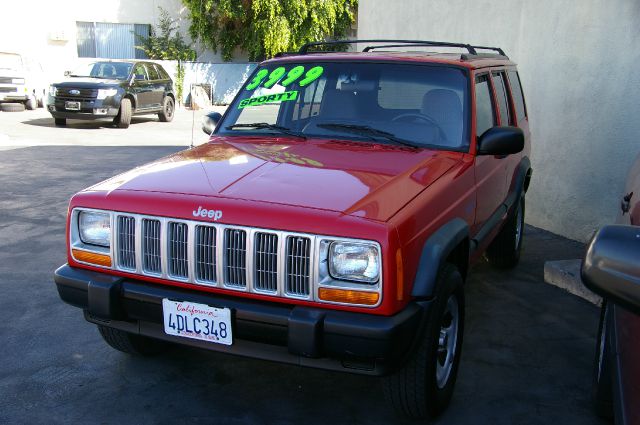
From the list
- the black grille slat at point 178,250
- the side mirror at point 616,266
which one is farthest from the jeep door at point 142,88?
the side mirror at point 616,266

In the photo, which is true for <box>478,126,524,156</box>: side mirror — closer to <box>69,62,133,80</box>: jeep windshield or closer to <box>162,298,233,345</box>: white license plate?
<box>162,298,233,345</box>: white license plate

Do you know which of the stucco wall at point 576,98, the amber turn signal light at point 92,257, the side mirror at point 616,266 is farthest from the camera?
the stucco wall at point 576,98

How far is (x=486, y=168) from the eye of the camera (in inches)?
165

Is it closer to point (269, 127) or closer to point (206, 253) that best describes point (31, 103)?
point (269, 127)

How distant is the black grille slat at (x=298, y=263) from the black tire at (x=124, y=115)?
552 inches

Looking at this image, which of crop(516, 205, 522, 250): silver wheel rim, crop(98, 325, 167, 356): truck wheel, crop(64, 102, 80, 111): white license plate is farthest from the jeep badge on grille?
crop(64, 102, 80, 111): white license plate

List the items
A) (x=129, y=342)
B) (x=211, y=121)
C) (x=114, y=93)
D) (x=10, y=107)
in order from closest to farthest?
(x=129, y=342) < (x=211, y=121) < (x=114, y=93) < (x=10, y=107)

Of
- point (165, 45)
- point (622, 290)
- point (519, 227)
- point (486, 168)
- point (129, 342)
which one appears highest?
point (165, 45)

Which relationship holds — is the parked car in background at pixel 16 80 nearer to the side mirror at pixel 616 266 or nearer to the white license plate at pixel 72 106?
the white license plate at pixel 72 106

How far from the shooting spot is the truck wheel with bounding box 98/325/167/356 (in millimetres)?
3746

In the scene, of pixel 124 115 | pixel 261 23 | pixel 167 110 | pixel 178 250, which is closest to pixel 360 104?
pixel 178 250

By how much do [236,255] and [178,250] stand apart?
0.97 ft

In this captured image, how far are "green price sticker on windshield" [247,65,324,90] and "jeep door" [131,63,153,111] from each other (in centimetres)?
1271

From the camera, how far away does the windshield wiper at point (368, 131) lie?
388 cm
